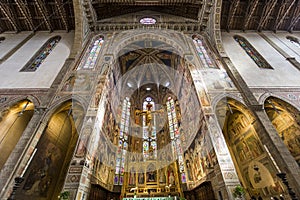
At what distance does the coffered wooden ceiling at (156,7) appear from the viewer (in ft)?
44.0

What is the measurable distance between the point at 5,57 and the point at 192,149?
15387mm

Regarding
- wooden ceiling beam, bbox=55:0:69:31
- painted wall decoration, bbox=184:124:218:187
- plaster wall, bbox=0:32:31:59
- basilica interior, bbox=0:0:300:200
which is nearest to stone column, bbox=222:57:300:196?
basilica interior, bbox=0:0:300:200

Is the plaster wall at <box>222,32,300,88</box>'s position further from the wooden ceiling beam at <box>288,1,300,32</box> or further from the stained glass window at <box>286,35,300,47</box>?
the wooden ceiling beam at <box>288,1,300,32</box>

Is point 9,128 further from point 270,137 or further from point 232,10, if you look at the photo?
point 232,10

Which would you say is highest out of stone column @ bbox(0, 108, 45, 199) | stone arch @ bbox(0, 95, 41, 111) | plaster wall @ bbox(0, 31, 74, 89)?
plaster wall @ bbox(0, 31, 74, 89)

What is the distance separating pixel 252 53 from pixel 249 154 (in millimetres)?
8522

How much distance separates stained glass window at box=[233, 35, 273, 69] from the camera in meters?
11.7

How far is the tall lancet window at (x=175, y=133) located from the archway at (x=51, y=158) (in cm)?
847

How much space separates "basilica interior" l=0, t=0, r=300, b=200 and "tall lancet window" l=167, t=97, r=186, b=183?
0.39ft

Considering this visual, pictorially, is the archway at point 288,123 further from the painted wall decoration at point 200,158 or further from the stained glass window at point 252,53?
the painted wall decoration at point 200,158

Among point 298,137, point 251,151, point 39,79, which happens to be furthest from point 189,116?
point 39,79

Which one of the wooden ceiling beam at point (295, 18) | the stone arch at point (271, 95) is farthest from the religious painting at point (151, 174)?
the wooden ceiling beam at point (295, 18)

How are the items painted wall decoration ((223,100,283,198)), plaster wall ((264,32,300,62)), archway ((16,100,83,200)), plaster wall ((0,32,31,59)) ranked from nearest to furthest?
archway ((16,100,83,200))
painted wall decoration ((223,100,283,198))
plaster wall ((0,32,31,59))
plaster wall ((264,32,300,62))

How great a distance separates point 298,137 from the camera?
8695mm
